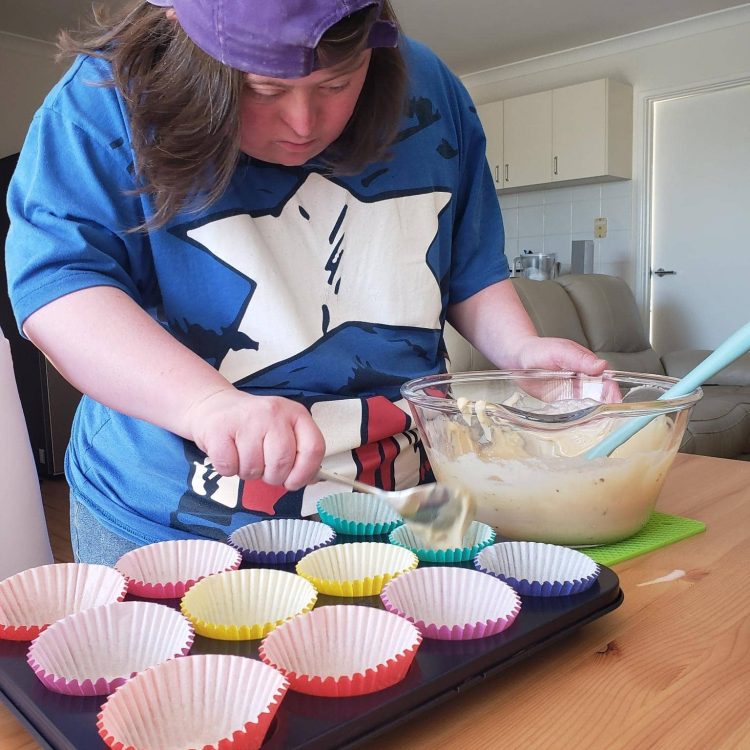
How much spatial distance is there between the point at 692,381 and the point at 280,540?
1.17 feet

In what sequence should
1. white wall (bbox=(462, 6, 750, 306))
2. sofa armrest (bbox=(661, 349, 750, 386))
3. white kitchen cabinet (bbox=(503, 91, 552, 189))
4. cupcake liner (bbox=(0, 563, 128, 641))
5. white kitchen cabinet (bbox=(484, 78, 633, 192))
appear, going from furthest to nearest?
white kitchen cabinet (bbox=(503, 91, 552, 189))
white kitchen cabinet (bbox=(484, 78, 633, 192))
white wall (bbox=(462, 6, 750, 306))
sofa armrest (bbox=(661, 349, 750, 386))
cupcake liner (bbox=(0, 563, 128, 641))

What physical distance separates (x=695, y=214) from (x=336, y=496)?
4567 millimetres

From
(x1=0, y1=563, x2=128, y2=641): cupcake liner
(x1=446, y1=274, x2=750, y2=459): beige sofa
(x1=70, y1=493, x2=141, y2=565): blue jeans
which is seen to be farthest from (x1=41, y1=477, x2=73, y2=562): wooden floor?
(x1=0, y1=563, x2=128, y2=641): cupcake liner

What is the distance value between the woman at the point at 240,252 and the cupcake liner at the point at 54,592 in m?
0.10

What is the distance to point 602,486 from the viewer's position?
67 centimetres

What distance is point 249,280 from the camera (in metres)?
0.75

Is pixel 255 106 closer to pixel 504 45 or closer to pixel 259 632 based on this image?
pixel 259 632

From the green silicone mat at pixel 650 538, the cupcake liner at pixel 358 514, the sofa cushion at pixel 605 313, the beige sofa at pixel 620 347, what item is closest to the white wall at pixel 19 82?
the beige sofa at pixel 620 347

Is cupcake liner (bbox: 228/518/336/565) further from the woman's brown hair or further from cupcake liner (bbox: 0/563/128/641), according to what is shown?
the woman's brown hair

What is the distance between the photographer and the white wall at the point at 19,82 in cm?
461

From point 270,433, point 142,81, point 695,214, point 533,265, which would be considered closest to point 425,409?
point 270,433

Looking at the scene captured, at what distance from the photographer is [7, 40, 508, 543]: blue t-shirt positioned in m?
0.70

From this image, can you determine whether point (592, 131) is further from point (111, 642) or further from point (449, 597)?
point (111, 642)

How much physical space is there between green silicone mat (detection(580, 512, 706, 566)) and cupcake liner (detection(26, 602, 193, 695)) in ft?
1.11
